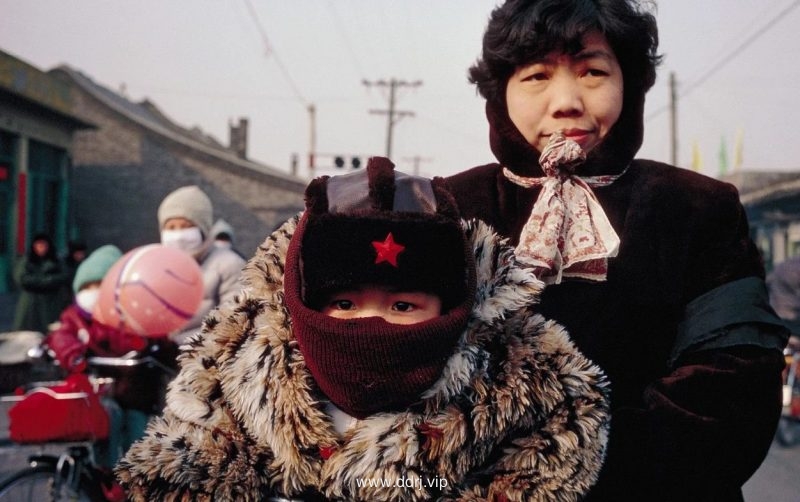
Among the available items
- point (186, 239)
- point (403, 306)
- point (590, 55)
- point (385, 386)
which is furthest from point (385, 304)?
point (186, 239)

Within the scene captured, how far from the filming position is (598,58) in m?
1.70

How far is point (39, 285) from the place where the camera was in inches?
430

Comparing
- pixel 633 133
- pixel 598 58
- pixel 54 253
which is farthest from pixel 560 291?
pixel 54 253

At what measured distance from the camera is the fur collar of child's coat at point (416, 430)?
137 cm

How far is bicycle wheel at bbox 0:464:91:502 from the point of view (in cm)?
349

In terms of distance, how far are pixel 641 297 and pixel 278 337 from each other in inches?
27.5

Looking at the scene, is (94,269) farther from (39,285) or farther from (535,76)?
(39,285)

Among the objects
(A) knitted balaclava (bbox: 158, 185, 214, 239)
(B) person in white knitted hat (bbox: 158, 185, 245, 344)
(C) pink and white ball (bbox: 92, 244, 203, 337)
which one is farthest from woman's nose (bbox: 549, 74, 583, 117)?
(A) knitted balaclava (bbox: 158, 185, 214, 239)

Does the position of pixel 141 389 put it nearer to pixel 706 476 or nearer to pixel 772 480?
pixel 706 476

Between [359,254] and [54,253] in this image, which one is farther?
[54,253]

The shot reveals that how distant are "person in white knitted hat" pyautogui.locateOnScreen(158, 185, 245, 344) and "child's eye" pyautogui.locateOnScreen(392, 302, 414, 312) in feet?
11.5

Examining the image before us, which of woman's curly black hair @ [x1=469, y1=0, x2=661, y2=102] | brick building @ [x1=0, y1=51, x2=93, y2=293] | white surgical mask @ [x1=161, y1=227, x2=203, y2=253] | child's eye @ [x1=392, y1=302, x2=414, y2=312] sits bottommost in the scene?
child's eye @ [x1=392, y1=302, x2=414, y2=312]

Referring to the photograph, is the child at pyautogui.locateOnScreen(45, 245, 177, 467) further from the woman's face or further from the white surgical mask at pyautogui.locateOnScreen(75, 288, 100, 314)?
the woman's face

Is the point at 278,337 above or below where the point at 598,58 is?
below
